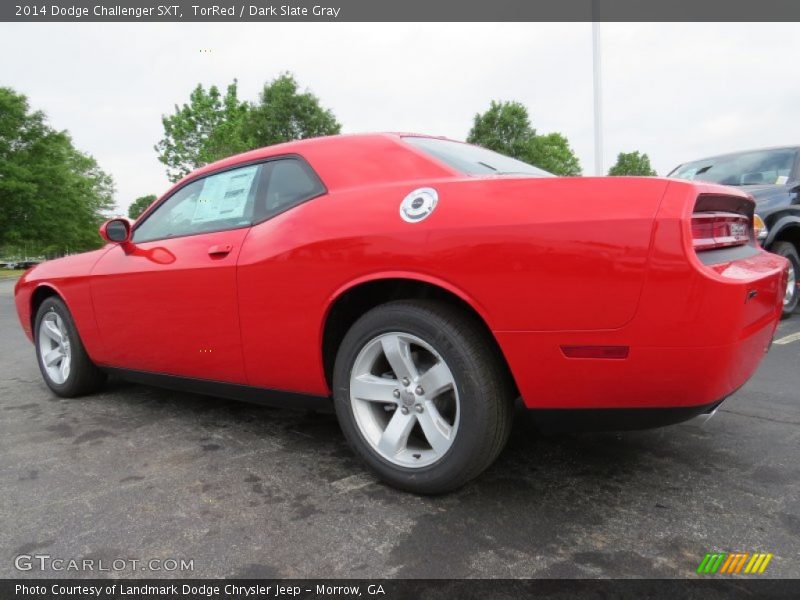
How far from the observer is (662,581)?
160cm

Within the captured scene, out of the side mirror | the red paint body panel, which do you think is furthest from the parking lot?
the side mirror

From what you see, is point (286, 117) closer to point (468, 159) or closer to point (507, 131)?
point (507, 131)

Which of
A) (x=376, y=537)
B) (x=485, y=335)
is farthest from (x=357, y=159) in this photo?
(x=376, y=537)

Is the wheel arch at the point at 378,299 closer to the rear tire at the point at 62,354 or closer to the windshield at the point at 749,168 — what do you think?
A: the rear tire at the point at 62,354

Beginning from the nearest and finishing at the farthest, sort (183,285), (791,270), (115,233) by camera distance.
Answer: (183,285), (115,233), (791,270)

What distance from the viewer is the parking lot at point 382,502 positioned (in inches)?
69.1

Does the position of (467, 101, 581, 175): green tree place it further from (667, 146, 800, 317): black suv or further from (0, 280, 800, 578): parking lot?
(0, 280, 800, 578): parking lot

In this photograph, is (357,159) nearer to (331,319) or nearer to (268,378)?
(331,319)

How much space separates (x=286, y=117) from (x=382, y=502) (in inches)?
1133

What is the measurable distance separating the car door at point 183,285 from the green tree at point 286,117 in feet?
85.3

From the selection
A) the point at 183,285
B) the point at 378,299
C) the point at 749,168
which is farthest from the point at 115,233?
the point at 749,168

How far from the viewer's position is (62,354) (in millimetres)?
3930

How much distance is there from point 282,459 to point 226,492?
1.24 ft

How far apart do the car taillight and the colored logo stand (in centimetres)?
95
